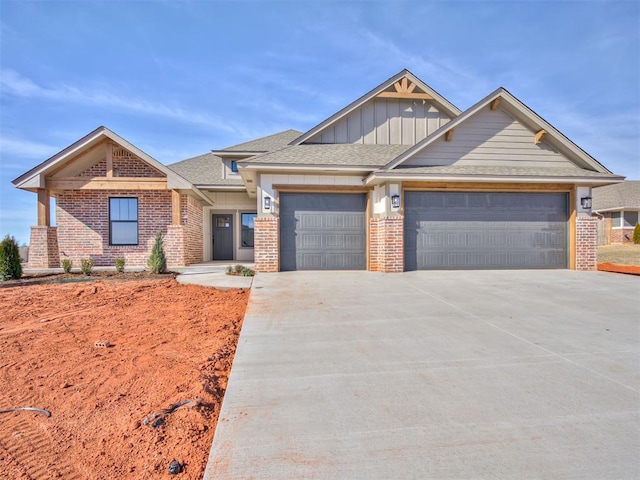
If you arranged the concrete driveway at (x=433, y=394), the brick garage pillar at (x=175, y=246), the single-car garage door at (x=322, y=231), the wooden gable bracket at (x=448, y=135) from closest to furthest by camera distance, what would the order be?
the concrete driveway at (x=433, y=394), the wooden gable bracket at (x=448, y=135), the single-car garage door at (x=322, y=231), the brick garage pillar at (x=175, y=246)

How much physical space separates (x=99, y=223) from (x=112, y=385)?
12183mm

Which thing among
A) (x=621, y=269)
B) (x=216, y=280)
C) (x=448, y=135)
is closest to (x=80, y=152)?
(x=216, y=280)

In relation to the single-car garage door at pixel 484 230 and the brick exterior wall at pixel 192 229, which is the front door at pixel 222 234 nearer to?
the brick exterior wall at pixel 192 229

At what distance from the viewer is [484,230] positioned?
10.2 metres

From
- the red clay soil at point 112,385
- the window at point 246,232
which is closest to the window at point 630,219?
the window at point 246,232

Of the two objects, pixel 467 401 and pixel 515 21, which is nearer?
pixel 467 401

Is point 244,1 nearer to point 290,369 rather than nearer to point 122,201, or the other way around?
point 122,201

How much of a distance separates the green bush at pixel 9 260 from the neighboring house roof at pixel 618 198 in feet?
116

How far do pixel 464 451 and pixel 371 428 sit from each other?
572mm

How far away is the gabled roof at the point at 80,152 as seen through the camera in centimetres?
1155

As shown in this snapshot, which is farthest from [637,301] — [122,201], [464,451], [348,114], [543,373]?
[122,201]

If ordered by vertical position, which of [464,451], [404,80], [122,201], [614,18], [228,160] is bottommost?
[464,451]

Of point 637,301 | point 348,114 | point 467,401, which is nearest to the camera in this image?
point 467,401

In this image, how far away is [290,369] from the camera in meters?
3.24
